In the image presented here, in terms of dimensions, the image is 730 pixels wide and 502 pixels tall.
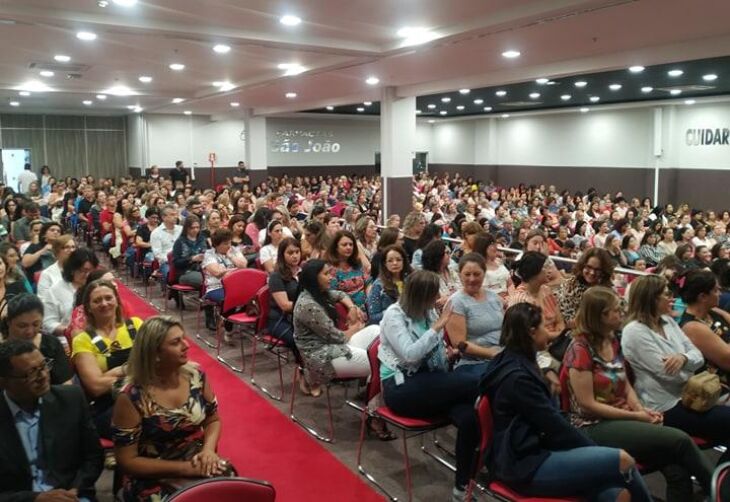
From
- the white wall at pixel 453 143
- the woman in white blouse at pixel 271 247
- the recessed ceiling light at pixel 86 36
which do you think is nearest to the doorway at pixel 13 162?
the recessed ceiling light at pixel 86 36

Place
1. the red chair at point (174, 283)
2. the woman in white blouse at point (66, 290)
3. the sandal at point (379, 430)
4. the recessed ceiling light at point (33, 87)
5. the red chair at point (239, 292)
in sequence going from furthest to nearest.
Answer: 1. the recessed ceiling light at point (33, 87)
2. the red chair at point (174, 283)
3. the red chair at point (239, 292)
4. the woman in white blouse at point (66, 290)
5. the sandal at point (379, 430)

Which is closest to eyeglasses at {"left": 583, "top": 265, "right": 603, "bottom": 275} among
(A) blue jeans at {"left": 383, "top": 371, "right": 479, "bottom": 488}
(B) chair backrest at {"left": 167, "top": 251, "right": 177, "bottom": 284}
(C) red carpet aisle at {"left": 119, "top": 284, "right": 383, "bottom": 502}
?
(A) blue jeans at {"left": 383, "top": 371, "right": 479, "bottom": 488}

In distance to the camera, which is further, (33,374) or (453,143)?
(453,143)

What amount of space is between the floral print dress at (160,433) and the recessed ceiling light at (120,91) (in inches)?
552

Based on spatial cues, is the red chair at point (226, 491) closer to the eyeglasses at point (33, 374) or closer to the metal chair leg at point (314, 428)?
the eyeglasses at point (33, 374)

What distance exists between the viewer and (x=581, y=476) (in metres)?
2.62

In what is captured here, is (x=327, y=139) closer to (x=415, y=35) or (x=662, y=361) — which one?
(x=415, y=35)

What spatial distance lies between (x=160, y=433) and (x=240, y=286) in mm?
3094

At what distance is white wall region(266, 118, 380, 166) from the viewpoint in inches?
977

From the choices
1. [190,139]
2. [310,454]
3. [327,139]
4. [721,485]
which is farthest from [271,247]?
[327,139]

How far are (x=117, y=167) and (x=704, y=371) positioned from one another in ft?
75.8

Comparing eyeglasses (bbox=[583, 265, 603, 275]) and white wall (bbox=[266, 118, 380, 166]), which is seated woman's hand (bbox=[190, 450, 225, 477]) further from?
white wall (bbox=[266, 118, 380, 166])

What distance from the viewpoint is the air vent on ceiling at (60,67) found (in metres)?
11.5

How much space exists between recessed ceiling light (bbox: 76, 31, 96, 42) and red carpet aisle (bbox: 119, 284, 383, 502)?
5.59m
